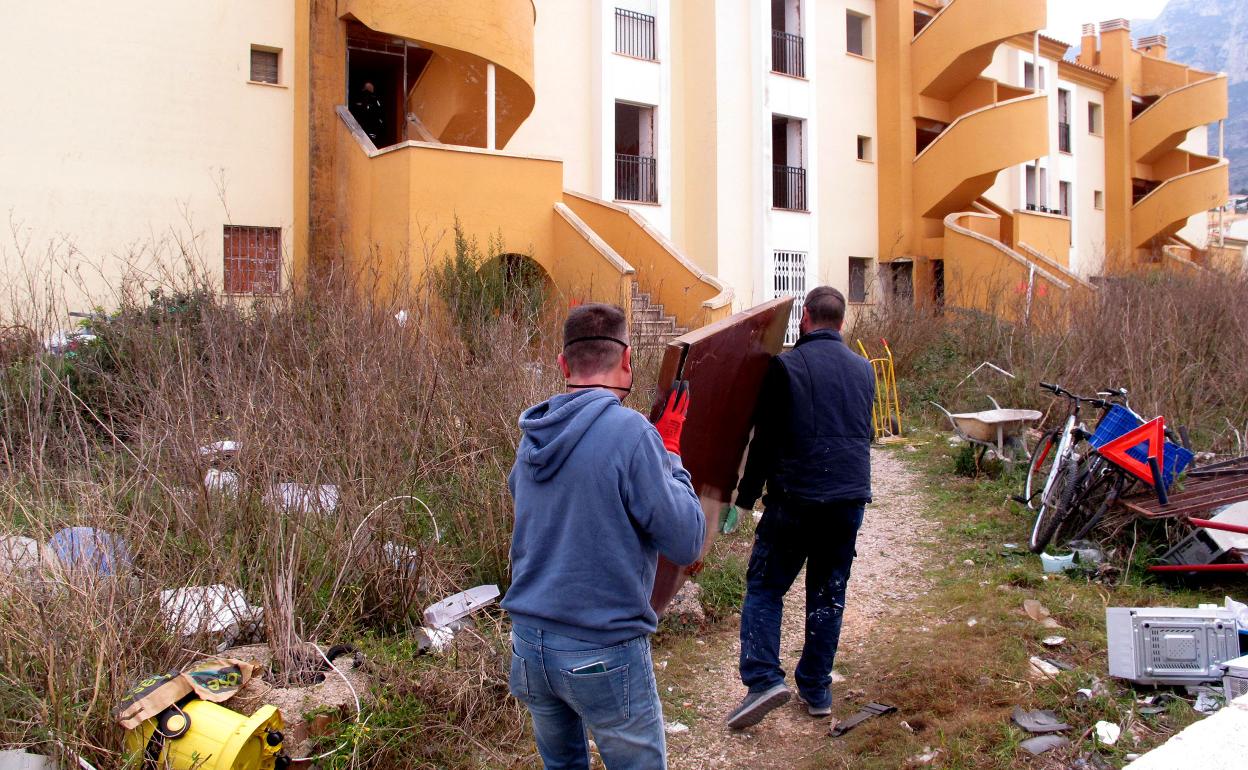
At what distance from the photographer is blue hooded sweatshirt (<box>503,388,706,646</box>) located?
253cm

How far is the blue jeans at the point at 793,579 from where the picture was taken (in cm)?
430

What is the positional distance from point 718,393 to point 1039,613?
2.99 metres

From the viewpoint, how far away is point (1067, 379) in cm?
1100

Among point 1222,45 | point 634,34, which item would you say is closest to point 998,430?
point 634,34

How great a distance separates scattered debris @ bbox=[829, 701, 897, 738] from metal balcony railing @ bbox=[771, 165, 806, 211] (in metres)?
18.5

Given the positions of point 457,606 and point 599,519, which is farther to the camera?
point 457,606

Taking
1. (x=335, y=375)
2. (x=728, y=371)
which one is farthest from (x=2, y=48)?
(x=728, y=371)

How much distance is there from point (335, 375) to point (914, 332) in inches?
435

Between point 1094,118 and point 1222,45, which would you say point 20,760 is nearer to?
point 1094,118

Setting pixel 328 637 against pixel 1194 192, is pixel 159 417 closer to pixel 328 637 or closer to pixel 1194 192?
pixel 328 637

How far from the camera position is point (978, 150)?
22.3 m

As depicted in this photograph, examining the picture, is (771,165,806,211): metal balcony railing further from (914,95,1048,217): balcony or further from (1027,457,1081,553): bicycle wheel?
(1027,457,1081,553): bicycle wheel

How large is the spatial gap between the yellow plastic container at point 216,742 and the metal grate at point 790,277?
18056 mm

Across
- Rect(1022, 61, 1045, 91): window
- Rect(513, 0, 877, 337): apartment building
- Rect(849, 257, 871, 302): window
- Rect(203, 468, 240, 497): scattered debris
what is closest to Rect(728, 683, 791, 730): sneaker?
Rect(203, 468, 240, 497): scattered debris
